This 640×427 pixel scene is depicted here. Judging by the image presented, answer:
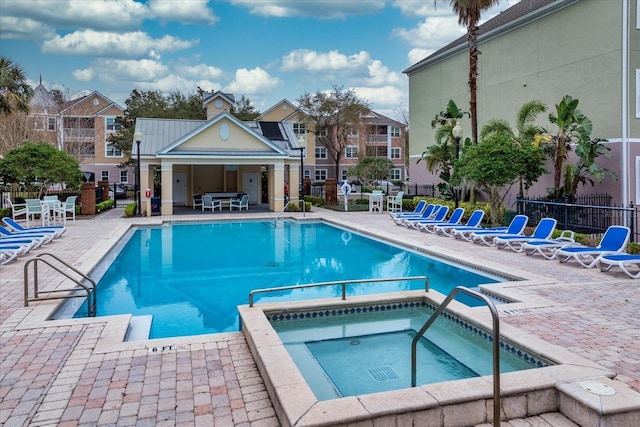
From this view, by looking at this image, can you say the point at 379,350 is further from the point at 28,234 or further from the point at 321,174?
the point at 321,174

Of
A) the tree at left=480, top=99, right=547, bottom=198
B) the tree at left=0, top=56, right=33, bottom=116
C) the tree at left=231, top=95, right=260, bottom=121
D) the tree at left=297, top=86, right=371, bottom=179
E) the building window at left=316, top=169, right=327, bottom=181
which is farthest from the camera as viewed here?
the building window at left=316, top=169, right=327, bottom=181

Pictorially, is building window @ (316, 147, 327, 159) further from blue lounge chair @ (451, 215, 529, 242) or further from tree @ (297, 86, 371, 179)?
blue lounge chair @ (451, 215, 529, 242)

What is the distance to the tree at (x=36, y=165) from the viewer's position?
21.9 metres

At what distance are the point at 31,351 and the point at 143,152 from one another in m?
22.1

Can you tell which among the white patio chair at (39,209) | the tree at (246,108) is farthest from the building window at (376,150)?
the white patio chair at (39,209)

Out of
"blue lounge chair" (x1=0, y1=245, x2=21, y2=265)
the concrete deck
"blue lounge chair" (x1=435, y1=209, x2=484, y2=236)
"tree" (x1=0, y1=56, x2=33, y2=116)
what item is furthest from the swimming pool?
"tree" (x1=0, y1=56, x2=33, y2=116)

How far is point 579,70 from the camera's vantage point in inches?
748

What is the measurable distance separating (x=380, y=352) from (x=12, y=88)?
22.9 metres

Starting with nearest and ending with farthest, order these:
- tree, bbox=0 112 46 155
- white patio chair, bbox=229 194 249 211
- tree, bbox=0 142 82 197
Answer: tree, bbox=0 142 82 197 < white patio chair, bbox=229 194 249 211 < tree, bbox=0 112 46 155

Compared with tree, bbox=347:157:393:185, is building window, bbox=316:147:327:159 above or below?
above

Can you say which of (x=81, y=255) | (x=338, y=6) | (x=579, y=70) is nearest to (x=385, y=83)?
(x=338, y=6)

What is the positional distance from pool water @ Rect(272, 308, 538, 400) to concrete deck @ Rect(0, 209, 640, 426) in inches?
29.4

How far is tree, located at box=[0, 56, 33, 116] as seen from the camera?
21566 millimetres

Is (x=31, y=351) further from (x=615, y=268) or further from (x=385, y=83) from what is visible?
(x=385, y=83)
